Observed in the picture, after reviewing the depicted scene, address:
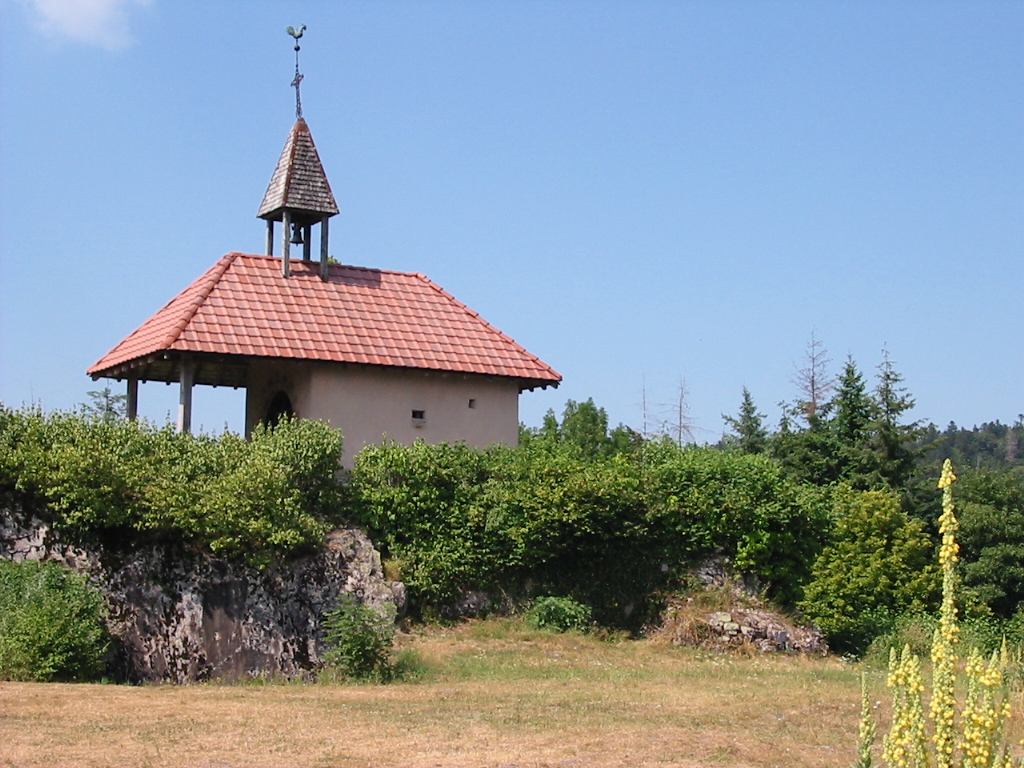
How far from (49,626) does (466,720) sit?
233 inches

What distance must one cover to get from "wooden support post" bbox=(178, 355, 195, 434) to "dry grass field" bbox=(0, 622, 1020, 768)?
22.5 ft

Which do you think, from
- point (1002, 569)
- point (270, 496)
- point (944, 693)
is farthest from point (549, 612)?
point (1002, 569)

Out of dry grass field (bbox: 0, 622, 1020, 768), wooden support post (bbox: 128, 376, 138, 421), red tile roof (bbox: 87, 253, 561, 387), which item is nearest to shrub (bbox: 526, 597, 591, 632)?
dry grass field (bbox: 0, 622, 1020, 768)

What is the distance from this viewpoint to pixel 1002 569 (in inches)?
1393

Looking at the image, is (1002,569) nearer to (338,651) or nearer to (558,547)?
(558,547)

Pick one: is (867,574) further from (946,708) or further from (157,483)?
(946,708)

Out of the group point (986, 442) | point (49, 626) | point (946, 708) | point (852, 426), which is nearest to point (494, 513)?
point (49, 626)

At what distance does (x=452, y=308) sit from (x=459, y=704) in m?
13.7

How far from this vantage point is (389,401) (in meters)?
24.4

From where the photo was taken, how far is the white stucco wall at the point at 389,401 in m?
23.8

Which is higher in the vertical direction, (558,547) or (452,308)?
(452,308)

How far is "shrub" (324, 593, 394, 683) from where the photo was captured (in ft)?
55.2

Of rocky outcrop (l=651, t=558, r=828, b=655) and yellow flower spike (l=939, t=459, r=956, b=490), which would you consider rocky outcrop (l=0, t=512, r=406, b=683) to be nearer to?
rocky outcrop (l=651, t=558, r=828, b=655)

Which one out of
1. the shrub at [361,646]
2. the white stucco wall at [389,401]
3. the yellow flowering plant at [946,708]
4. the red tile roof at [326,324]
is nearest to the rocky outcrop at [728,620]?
the white stucco wall at [389,401]
